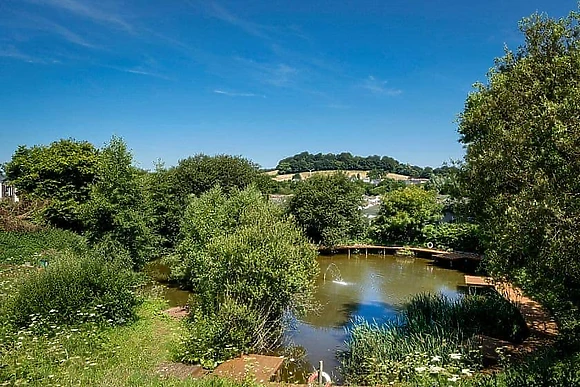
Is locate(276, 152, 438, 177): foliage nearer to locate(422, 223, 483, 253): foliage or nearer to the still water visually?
locate(422, 223, 483, 253): foliage

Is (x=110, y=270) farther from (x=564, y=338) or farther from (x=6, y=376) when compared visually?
(x=564, y=338)

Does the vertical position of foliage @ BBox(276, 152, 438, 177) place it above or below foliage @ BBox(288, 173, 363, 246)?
above

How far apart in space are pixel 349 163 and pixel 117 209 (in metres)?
58.1

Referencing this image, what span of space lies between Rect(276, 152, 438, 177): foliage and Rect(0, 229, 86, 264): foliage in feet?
155

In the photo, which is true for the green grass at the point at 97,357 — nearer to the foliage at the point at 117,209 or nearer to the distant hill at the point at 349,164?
the foliage at the point at 117,209

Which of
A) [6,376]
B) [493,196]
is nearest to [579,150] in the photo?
[493,196]

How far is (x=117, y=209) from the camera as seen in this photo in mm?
14344

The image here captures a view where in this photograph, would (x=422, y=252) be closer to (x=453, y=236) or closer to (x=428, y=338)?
(x=453, y=236)

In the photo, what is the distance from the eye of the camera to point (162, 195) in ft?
77.0

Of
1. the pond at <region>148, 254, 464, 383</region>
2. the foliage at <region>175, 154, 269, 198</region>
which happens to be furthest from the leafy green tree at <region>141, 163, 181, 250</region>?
the pond at <region>148, 254, 464, 383</region>

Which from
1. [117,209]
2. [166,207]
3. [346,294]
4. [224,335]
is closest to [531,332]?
[224,335]

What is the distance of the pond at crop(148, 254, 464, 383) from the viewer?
10.6m

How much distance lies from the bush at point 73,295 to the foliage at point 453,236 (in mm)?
19755

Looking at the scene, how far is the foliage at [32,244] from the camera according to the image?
1833 cm
